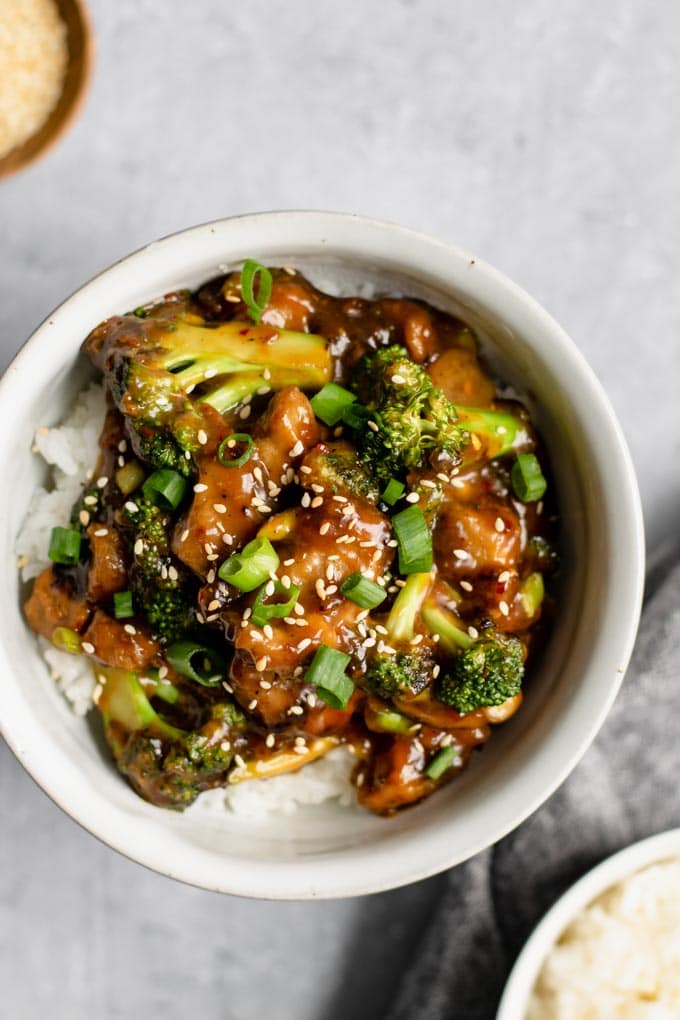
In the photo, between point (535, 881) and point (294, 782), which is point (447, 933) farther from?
point (294, 782)

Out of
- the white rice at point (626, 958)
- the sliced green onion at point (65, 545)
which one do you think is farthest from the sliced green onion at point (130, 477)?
the white rice at point (626, 958)

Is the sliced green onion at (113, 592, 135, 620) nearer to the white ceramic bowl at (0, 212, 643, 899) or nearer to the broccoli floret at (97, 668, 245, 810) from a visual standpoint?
the broccoli floret at (97, 668, 245, 810)

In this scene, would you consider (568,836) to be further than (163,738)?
Yes

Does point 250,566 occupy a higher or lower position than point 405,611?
higher

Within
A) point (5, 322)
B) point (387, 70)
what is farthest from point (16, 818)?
point (387, 70)

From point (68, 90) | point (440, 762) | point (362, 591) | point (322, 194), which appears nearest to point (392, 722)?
point (440, 762)

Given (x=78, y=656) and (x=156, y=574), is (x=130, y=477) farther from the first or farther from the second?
(x=78, y=656)
